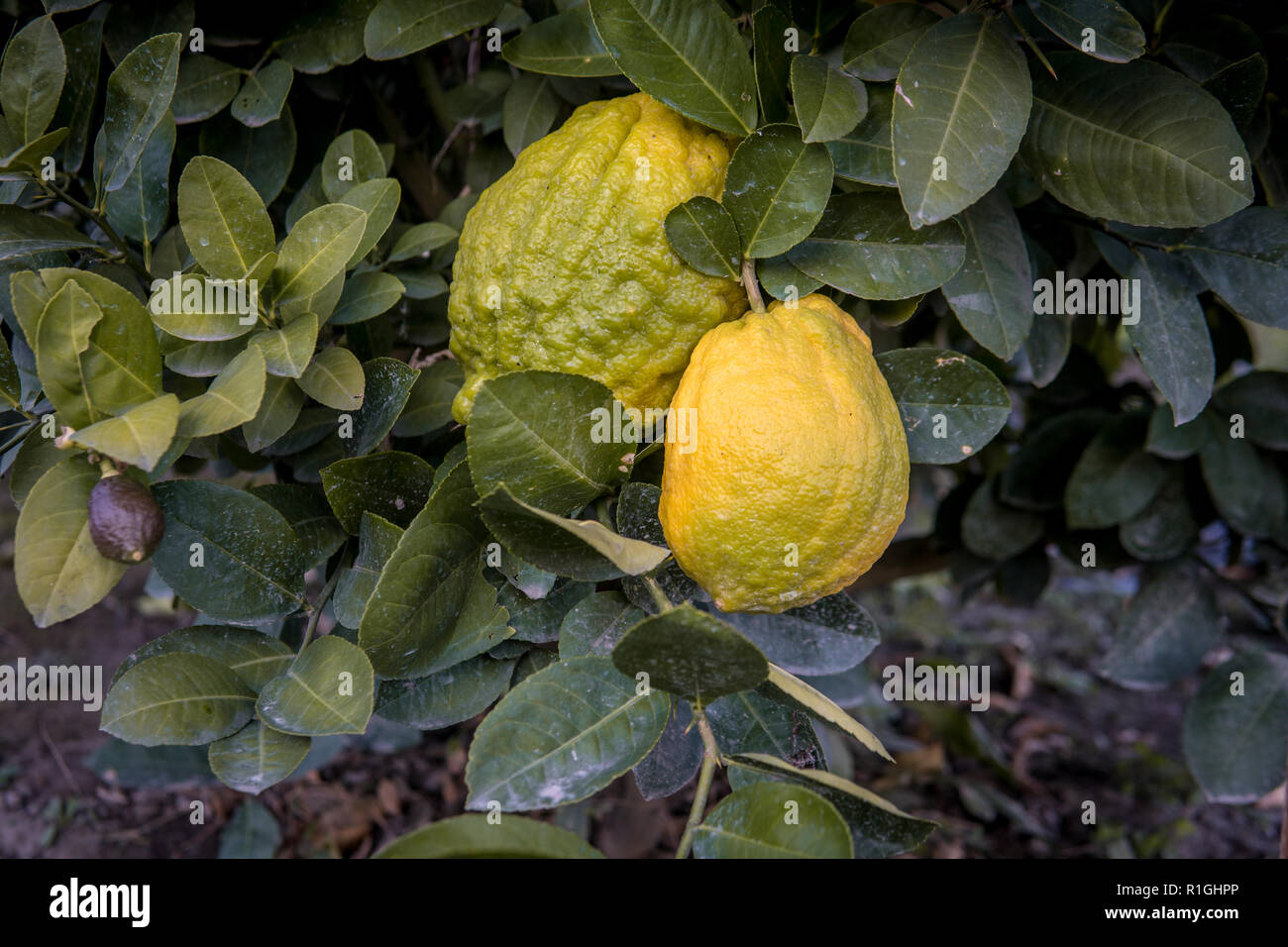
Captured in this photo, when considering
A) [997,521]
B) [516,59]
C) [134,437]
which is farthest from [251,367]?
[997,521]

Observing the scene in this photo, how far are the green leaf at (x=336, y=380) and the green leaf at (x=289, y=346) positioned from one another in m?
0.04

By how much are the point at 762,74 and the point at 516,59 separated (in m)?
0.26

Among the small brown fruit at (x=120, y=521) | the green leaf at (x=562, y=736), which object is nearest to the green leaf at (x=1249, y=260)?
the green leaf at (x=562, y=736)

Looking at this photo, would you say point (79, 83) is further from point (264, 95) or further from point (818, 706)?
point (818, 706)

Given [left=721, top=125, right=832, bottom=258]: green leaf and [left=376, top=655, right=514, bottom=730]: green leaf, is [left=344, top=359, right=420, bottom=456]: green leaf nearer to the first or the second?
[left=376, top=655, right=514, bottom=730]: green leaf

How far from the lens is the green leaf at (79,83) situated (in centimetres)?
92

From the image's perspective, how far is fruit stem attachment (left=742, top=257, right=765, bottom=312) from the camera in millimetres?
764

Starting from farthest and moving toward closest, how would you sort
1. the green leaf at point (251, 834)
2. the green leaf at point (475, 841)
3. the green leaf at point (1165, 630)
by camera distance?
1. the green leaf at point (251, 834)
2. the green leaf at point (1165, 630)
3. the green leaf at point (475, 841)

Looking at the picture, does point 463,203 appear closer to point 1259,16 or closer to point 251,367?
point 251,367

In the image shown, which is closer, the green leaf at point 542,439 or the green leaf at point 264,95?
the green leaf at point 542,439

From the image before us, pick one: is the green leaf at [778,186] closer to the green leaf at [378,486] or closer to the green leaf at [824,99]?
the green leaf at [824,99]

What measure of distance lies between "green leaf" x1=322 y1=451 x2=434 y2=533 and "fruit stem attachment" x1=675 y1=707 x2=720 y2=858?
0.34 metres

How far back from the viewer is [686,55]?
753mm

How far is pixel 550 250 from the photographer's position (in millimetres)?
758
